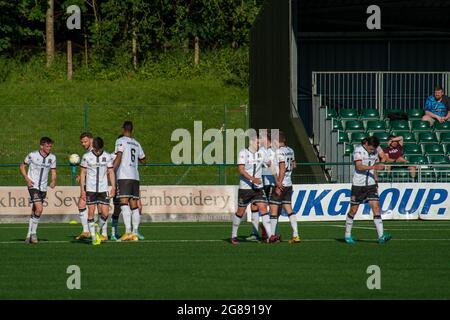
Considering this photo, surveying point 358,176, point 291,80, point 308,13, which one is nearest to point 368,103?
point 308,13

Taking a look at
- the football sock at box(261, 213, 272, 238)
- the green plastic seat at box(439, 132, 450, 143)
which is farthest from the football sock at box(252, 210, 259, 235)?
the green plastic seat at box(439, 132, 450, 143)

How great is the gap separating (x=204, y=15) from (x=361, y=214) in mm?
24635

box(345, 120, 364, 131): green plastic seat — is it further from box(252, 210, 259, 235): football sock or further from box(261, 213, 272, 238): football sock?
box(261, 213, 272, 238): football sock

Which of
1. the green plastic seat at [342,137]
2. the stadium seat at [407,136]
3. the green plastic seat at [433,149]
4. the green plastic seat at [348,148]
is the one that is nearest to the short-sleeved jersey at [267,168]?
the green plastic seat at [348,148]

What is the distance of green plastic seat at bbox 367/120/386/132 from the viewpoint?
117 feet

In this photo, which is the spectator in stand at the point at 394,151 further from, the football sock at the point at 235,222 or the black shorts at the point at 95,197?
the black shorts at the point at 95,197

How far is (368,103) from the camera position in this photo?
42.0 meters

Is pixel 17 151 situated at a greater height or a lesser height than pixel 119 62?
lesser

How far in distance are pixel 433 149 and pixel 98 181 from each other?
49.9 ft

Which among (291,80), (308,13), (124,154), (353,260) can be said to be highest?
(308,13)

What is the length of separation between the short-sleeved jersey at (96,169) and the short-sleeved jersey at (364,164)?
4373mm

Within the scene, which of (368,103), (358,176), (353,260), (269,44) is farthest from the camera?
(368,103)

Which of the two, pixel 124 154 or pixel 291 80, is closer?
pixel 124 154

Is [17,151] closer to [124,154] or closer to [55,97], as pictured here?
[55,97]
